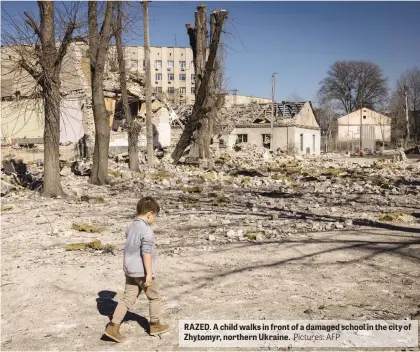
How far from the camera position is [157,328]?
12.5ft

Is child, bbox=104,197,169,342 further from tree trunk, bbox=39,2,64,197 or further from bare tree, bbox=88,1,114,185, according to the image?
bare tree, bbox=88,1,114,185

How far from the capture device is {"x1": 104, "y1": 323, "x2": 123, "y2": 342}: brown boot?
12.1 ft

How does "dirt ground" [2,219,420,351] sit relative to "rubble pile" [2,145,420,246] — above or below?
below

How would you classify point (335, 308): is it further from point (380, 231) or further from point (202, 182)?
point (202, 182)

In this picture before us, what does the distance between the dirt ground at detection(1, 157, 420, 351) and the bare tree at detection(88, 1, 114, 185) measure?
5607mm

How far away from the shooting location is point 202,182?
50.7 feet

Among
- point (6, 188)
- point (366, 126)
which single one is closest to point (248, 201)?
point (6, 188)

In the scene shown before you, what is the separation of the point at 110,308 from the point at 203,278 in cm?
109

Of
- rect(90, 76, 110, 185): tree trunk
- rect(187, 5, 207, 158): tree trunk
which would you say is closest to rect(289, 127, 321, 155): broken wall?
rect(187, 5, 207, 158): tree trunk

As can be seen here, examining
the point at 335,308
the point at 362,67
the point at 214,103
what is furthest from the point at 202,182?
the point at 362,67

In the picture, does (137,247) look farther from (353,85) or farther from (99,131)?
(353,85)

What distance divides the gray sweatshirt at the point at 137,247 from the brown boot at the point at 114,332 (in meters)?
0.39

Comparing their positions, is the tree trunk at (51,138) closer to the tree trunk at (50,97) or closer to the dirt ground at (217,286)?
the tree trunk at (50,97)

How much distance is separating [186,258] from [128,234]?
2186 mm
